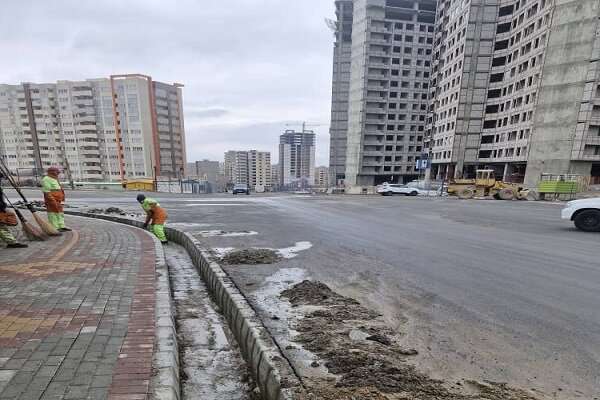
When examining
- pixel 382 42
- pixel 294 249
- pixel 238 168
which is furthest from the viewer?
pixel 238 168

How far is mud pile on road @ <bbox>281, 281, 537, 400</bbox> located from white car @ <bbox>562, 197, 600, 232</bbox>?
9722 mm

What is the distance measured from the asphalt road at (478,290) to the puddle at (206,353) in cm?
65

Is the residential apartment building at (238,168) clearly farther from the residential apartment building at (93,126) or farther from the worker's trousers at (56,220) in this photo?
the worker's trousers at (56,220)

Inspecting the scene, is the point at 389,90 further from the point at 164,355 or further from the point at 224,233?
the point at 164,355

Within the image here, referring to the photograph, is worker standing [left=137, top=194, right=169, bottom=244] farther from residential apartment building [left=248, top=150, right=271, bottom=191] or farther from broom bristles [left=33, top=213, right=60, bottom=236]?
residential apartment building [left=248, top=150, right=271, bottom=191]

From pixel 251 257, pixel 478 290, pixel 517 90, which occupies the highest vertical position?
pixel 517 90

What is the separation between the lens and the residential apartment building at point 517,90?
1443 inches

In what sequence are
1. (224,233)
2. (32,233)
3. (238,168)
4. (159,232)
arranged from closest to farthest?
Result: (32,233), (159,232), (224,233), (238,168)

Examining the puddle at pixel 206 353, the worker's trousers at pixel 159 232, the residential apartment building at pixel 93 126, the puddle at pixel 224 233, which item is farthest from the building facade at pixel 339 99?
the puddle at pixel 206 353

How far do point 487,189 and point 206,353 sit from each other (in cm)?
3062

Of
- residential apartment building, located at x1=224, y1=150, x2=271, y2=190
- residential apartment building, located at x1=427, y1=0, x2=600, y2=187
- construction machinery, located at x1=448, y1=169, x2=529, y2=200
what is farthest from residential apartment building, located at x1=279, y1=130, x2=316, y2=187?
construction machinery, located at x1=448, y1=169, x2=529, y2=200

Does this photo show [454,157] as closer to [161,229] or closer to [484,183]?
[484,183]

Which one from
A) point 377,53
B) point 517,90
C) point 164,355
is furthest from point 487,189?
point 377,53

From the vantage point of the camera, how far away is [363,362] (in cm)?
269
